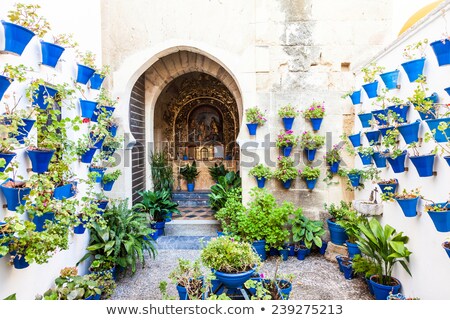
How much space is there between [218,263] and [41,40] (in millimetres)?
2894

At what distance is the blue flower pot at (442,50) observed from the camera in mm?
2260

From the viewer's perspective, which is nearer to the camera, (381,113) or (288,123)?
(381,113)

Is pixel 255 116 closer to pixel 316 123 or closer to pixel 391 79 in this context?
pixel 316 123

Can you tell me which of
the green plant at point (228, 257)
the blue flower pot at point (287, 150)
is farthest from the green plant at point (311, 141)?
the green plant at point (228, 257)

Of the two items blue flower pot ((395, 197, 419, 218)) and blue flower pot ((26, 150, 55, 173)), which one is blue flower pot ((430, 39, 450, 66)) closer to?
blue flower pot ((395, 197, 419, 218))

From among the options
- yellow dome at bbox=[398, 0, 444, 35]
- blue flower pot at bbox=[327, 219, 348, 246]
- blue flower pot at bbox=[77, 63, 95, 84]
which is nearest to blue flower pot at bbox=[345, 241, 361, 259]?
blue flower pot at bbox=[327, 219, 348, 246]

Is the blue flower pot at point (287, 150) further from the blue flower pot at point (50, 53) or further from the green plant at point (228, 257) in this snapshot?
the blue flower pot at point (50, 53)

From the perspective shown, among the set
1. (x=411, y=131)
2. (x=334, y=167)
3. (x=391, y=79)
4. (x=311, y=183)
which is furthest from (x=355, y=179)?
(x=411, y=131)

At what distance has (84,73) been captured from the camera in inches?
153

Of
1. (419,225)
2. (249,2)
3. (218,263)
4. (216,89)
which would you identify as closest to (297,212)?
(419,225)

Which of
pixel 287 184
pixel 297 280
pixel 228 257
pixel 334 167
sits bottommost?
pixel 297 280

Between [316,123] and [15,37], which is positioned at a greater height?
[15,37]

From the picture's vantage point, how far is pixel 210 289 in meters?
2.86

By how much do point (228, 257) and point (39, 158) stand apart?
1.94 metres
